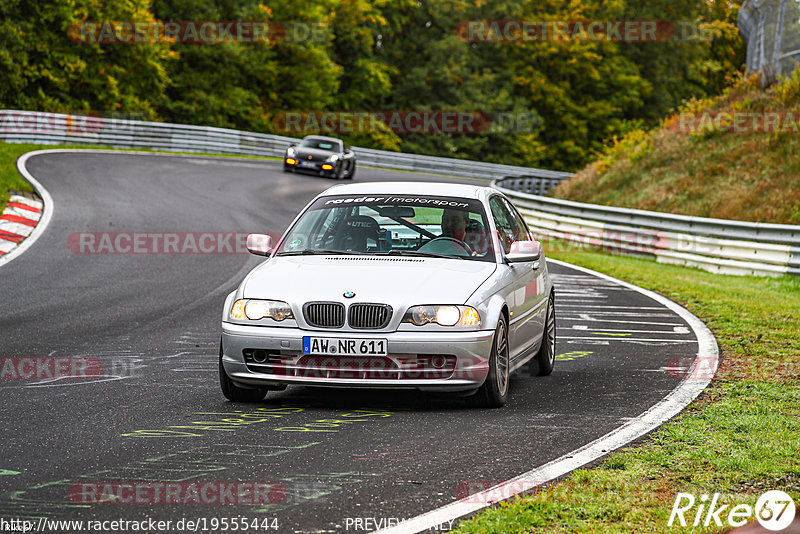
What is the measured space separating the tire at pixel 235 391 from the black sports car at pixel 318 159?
29422 millimetres

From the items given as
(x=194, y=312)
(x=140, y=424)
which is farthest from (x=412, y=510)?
(x=194, y=312)

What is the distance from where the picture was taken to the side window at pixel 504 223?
830cm

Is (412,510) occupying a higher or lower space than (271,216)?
higher

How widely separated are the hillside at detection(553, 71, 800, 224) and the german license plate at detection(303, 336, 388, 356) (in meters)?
18.7

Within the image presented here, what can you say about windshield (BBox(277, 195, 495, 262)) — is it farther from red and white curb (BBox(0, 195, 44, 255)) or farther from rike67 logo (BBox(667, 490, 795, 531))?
red and white curb (BBox(0, 195, 44, 255))

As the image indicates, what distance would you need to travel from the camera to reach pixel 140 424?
6441 mm

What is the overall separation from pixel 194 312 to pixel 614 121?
5962 centimetres

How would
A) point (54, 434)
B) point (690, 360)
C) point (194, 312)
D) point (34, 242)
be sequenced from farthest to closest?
point (34, 242) < point (194, 312) < point (690, 360) < point (54, 434)

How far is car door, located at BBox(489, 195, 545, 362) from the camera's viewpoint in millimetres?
7754

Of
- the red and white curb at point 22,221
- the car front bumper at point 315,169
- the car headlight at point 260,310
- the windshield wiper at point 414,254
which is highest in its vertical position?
the windshield wiper at point 414,254

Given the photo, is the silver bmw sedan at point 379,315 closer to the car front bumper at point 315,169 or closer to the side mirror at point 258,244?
the side mirror at point 258,244

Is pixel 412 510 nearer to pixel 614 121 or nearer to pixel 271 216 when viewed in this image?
pixel 271 216

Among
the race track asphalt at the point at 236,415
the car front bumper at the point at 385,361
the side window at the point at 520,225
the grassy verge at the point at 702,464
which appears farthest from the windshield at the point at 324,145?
the car front bumper at the point at 385,361

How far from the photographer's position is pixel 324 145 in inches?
1481
